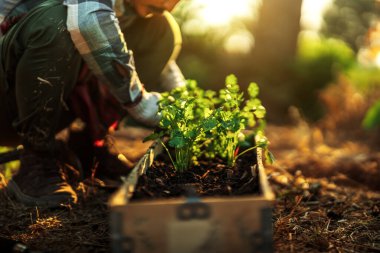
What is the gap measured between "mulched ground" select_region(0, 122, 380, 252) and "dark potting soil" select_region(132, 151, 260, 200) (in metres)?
0.28

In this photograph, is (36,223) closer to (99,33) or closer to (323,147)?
(99,33)

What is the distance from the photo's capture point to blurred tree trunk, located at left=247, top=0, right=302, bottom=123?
8.34 metres

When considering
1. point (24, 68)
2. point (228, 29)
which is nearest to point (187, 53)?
point (228, 29)

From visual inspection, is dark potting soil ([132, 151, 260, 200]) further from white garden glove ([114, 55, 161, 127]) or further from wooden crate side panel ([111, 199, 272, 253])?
wooden crate side panel ([111, 199, 272, 253])

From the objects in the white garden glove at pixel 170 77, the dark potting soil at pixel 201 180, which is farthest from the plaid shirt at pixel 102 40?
the white garden glove at pixel 170 77

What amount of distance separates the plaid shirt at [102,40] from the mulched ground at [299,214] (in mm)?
663

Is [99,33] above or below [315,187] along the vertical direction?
above

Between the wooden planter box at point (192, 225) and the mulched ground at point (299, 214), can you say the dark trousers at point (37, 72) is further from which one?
the wooden planter box at point (192, 225)

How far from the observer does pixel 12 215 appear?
9.04 feet

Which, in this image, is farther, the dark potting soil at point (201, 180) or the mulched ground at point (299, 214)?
the mulched ground at point (299, 214)

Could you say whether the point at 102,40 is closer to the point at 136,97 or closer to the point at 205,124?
the point at 136,97

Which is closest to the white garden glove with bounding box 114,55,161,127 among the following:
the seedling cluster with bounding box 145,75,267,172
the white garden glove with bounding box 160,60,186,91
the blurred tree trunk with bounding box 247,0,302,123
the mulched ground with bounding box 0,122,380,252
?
the seedling cluster with bounding box 145,75,267,172

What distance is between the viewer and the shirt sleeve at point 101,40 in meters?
2.50

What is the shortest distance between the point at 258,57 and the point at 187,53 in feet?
3.88
